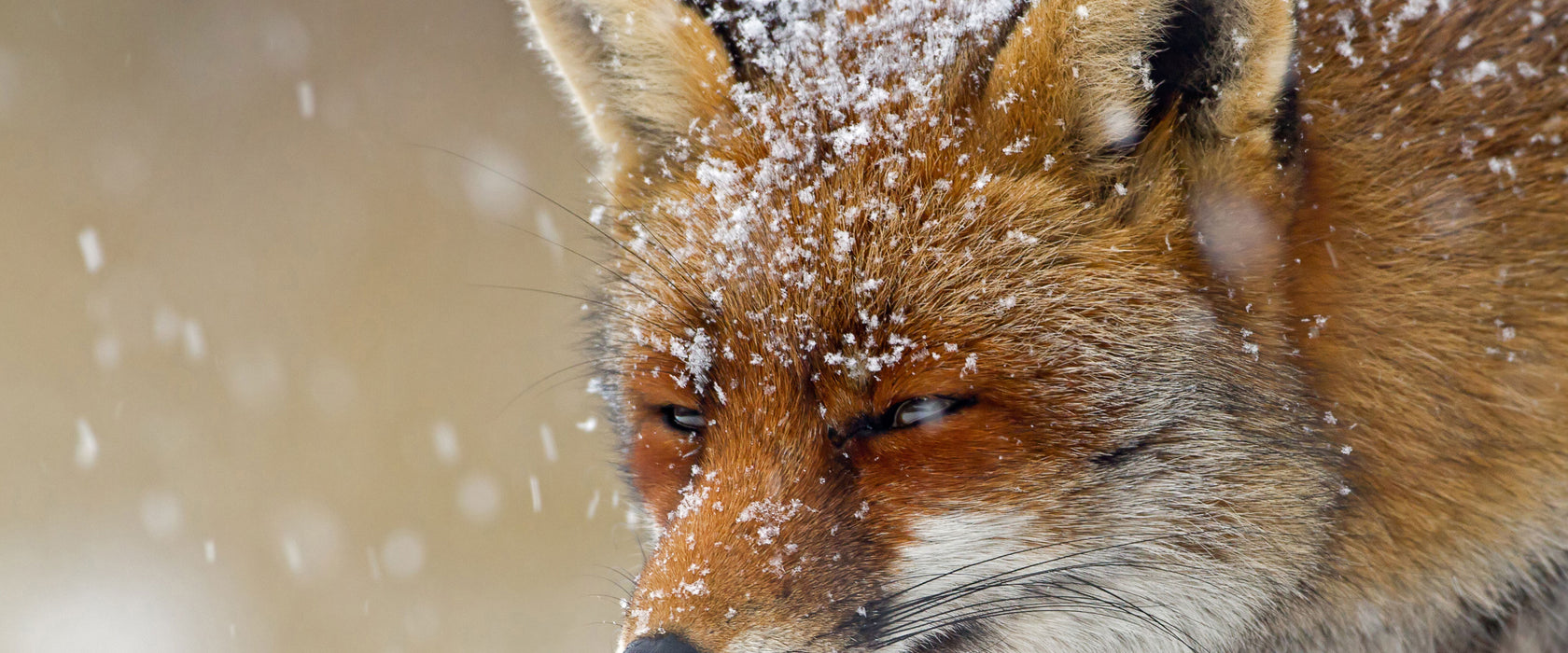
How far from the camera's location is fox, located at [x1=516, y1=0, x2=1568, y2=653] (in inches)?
65.5

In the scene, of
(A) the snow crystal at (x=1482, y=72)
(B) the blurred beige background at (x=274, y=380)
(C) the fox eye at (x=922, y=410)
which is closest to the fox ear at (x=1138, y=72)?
(A) the snow crystal at (x=1482, y=72)

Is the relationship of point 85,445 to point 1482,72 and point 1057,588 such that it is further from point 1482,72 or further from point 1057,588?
point 1482,72

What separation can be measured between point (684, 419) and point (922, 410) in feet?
1.56

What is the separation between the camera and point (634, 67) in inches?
86.3

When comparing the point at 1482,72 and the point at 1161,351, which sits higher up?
the point at 1482,72

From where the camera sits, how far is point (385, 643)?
19.5 ft

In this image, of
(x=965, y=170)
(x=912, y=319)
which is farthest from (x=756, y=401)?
(x=965, y=170)

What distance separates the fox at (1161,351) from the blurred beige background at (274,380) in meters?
4.24

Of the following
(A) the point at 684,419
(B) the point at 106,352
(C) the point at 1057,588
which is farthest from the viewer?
(B) the point at 106,352

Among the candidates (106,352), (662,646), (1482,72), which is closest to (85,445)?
(106,352)

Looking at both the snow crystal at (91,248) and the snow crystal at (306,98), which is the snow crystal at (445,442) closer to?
the snow crystal at (306,98)

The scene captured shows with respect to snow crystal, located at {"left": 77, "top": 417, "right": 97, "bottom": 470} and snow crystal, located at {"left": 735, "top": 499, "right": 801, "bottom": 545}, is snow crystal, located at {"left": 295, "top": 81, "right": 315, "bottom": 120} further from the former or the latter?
snow crystal, located at {"left": 735, "top": 499, "right": 801, "bottom": 545}

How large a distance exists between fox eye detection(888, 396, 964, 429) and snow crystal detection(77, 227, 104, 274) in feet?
19.5

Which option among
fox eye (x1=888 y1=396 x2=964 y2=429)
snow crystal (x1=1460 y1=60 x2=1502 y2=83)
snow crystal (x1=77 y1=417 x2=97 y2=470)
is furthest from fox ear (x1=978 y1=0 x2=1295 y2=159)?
snow crystal (x1=77 y1=417 x2=97 y2=470)
